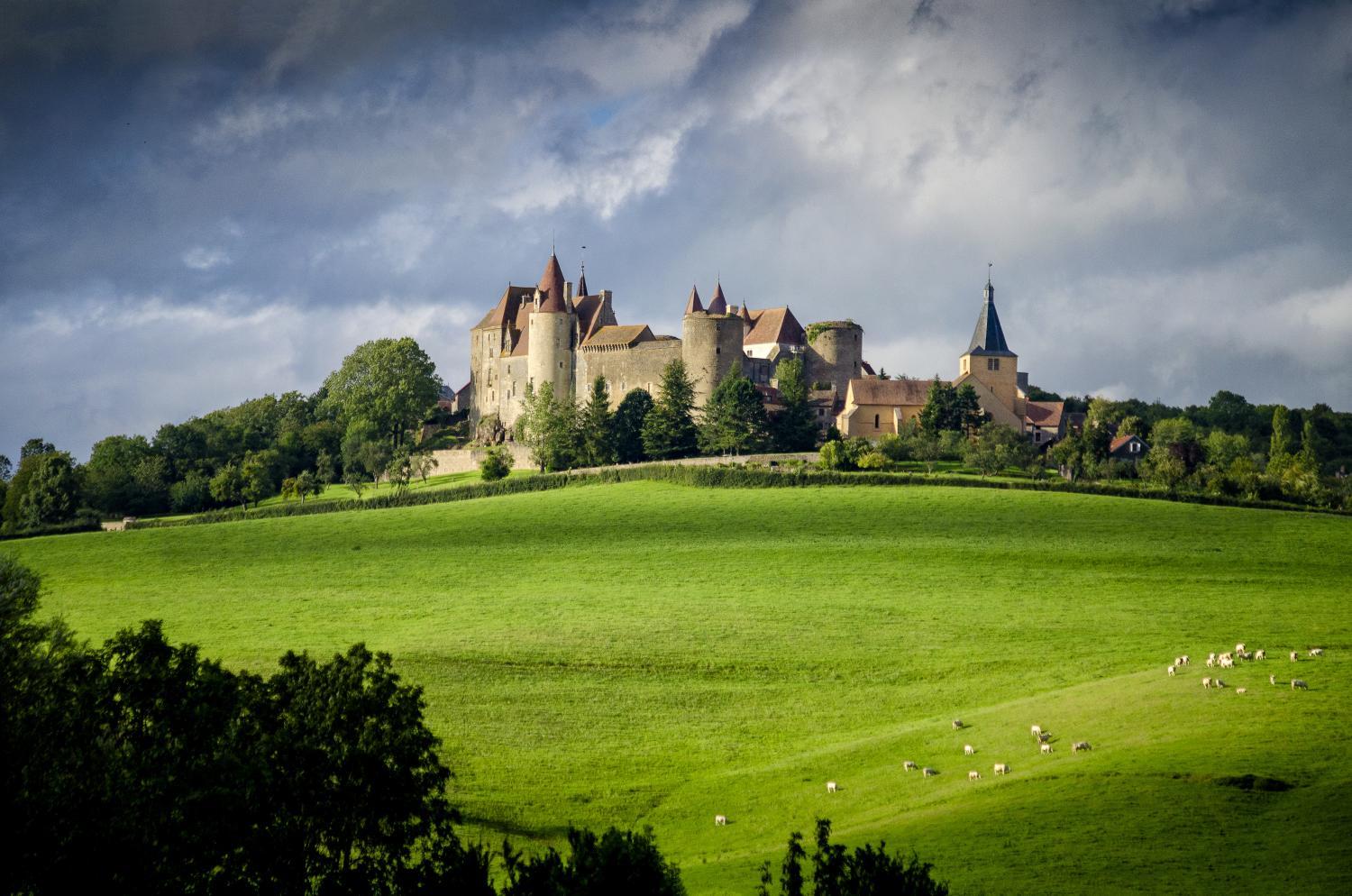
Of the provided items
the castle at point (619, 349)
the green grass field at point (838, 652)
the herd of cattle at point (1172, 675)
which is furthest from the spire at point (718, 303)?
the herd of cattle at point (1172, 675)

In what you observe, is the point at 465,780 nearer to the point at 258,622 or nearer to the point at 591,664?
the point at 591,664

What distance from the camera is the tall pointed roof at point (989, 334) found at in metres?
99.6

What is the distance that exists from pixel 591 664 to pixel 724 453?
1706 inches

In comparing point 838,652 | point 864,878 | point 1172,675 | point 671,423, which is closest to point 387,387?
point 671,423

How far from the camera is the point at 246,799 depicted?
71.6 feet

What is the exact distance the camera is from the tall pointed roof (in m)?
99.6

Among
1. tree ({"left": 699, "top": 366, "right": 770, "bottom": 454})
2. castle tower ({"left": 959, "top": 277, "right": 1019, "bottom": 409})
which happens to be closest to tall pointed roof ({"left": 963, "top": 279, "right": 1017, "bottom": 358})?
castle tower ({"left": 959, "top": 277, "right": 1019, "bottom": 409})

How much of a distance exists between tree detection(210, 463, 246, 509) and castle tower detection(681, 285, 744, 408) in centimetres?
3255

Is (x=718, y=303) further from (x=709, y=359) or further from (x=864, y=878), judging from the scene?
(x=864, y=878)

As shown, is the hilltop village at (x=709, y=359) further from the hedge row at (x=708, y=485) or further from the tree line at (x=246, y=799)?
the tree line at (x=246, y=799)

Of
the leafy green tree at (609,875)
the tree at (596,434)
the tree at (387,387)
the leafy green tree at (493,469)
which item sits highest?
the tree at (387,387)

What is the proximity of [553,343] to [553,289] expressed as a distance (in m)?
4.65

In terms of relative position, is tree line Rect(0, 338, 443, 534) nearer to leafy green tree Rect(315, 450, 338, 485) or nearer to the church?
leafy green tree Rect(315, 450, 338, 485)

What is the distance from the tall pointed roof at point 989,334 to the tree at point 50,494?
63399 mm
